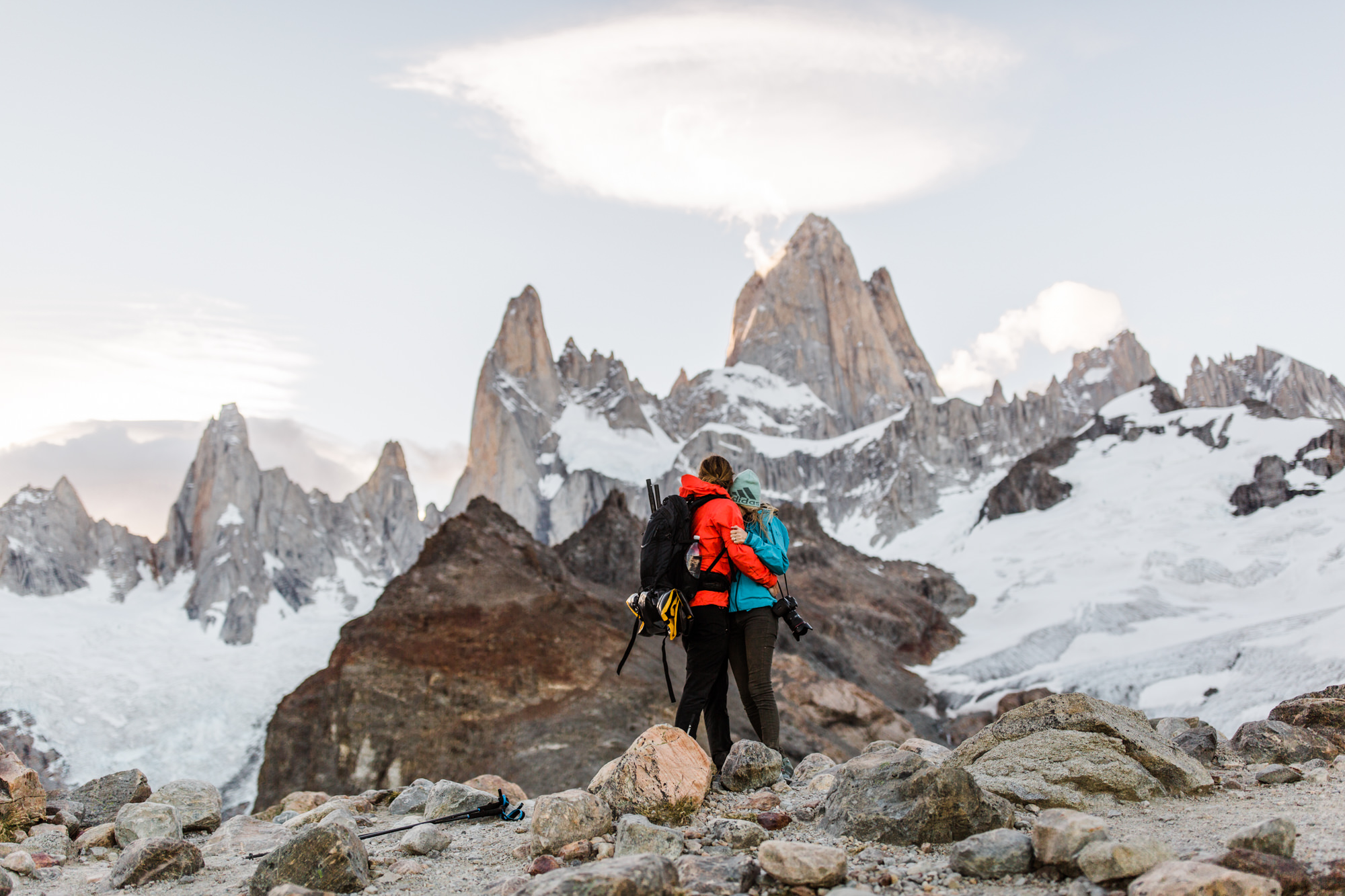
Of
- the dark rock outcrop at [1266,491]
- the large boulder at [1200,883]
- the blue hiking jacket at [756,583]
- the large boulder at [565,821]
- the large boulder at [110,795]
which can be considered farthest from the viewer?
the dark rock outcrop at [1266,491]

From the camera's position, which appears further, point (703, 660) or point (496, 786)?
point (496, 786)

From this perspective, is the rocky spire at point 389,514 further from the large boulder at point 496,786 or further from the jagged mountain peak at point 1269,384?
the large boulder at point 496,786

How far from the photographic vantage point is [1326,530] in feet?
249

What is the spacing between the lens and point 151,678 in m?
89.7

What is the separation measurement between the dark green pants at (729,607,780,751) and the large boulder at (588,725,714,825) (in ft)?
3.40

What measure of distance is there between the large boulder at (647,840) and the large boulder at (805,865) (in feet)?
2.83

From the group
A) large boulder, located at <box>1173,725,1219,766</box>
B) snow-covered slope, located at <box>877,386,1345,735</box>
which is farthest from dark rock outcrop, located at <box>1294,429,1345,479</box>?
large boulder, located at <box>1173,725,1219,766</box>

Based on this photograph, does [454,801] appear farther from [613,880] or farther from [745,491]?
[613,880]

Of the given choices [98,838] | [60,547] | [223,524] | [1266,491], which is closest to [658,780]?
[98,838]

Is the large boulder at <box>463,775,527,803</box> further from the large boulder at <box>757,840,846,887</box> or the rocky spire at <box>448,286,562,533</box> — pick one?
the rocky spire at <box>448,286,562,533</box>

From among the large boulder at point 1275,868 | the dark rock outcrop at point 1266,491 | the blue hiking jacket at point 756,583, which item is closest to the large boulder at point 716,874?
the large boulder at point 1275,868

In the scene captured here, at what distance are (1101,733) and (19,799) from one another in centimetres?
915

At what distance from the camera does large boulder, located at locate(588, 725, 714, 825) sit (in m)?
5.88

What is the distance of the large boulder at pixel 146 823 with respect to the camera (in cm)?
725
